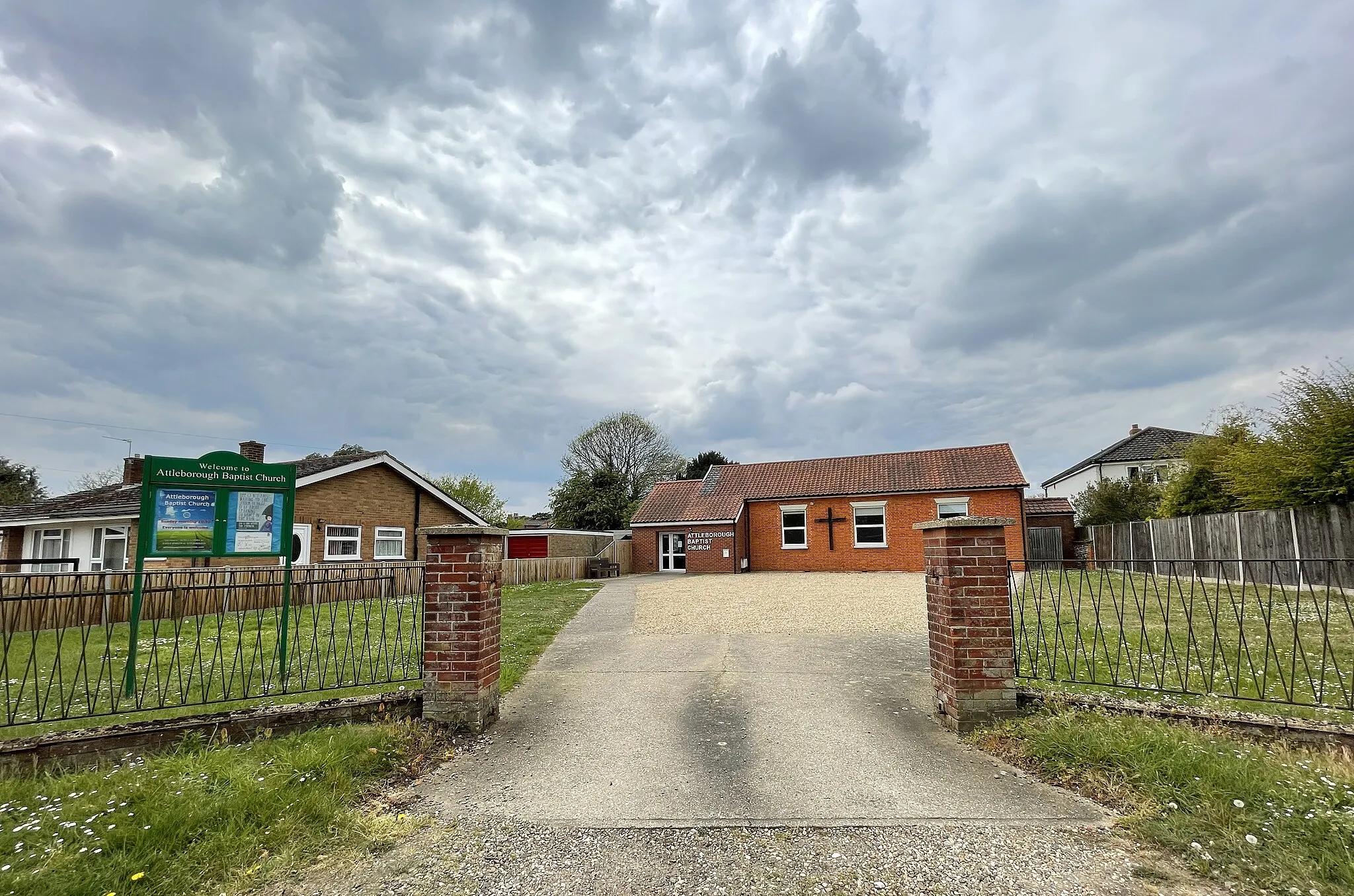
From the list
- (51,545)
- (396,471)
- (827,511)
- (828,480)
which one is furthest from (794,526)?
(51,545)

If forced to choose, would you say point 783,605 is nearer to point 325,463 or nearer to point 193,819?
point 193,819

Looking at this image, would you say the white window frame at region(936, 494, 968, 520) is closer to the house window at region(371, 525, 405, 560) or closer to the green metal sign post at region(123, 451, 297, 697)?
the house window at region(371, 525, 405, 560)

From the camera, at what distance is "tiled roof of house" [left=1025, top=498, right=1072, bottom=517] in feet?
106

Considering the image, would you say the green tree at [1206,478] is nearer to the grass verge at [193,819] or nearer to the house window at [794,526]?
the house window at [794,526]

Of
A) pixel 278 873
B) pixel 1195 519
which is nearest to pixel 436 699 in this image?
pixel 278 873

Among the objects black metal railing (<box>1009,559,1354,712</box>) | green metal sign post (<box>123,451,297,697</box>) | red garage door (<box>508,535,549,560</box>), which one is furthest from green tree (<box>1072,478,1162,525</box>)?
green metal sign post (<box>123,451,297,697</box>)

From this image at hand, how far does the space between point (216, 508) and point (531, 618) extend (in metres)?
5.52

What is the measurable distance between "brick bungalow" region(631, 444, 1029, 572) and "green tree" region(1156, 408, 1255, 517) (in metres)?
4.46

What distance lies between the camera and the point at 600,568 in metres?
25.2

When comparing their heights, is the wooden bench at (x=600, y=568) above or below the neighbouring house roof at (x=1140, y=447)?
below

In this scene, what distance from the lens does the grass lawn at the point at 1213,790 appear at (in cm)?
291

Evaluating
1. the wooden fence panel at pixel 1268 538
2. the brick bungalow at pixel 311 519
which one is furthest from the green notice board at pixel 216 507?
the wooden fence panel at pixel 1268 538

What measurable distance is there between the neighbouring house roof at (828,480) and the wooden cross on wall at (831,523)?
0.83m

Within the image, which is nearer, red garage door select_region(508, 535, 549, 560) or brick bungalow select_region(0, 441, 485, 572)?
brick bungalow select_region(0, 441, 485, 572)
